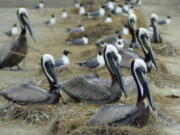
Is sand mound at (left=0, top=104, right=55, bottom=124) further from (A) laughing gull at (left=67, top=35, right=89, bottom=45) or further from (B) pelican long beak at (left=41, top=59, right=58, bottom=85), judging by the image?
(A) laughing gull at (left=67, top=35, right=89, bottom=45)

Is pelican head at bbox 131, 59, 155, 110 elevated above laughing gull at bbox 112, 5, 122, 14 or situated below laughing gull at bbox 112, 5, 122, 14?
above

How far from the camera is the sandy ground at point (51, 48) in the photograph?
34.0 ft

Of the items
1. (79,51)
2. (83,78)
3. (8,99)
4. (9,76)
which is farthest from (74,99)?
(79,51)

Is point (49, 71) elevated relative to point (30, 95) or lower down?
elevated

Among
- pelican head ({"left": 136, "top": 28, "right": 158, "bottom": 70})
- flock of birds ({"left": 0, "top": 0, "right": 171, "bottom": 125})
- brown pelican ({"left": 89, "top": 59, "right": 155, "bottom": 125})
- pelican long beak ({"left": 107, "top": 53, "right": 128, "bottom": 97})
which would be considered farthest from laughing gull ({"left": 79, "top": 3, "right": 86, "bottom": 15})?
brown pelican ({"left": 89, "top": 59, "right": 155, "bottom": 125})

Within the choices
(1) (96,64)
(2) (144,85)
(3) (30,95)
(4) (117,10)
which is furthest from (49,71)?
(4) (117,10)

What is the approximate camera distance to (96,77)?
11.3 metres

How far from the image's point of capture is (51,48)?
1884 cm

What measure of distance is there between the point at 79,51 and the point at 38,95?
799cm

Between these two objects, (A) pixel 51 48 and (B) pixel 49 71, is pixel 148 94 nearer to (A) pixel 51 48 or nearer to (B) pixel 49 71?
(B) pixel 49 71

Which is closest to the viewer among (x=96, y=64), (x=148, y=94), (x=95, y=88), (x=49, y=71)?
(x=148, y=94)

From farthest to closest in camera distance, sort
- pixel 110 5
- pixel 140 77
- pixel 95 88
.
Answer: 1. pixel 110 5
2. pixel 95 88
3. pixel 140 77

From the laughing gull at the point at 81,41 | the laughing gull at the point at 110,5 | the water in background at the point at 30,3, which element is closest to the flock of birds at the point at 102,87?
the laughing gull at the point at 81,41

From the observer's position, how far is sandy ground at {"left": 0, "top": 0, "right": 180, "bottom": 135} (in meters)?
10.4
